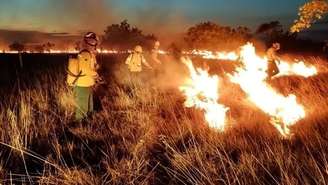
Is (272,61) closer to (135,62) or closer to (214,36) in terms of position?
(135,62)

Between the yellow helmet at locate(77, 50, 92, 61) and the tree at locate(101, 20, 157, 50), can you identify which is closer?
the yellow helmet at locate(77, 50, 92, 61)

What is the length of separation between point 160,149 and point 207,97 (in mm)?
1880

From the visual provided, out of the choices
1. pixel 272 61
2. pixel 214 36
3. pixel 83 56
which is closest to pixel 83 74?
pixel 83 56

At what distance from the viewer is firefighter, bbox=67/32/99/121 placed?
9562 millimetres

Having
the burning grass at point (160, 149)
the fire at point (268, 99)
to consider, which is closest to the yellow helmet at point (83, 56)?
the burning grass at point (160, 149)

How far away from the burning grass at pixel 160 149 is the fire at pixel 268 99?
292 mm

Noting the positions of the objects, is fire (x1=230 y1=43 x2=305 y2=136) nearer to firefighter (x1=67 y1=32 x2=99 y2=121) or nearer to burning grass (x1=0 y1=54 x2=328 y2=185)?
burning grass (x1=0 y1=54 x2=328 y2=185)

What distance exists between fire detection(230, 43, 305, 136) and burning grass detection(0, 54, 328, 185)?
292mm

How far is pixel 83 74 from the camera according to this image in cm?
967

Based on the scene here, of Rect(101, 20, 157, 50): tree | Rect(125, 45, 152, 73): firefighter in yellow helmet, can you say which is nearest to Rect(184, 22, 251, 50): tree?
Rect(101, 20, 157, 50): tree

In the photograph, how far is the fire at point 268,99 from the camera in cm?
731

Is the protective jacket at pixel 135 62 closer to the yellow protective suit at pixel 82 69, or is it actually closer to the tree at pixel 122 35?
the yellow protective suit at pixel 82 69

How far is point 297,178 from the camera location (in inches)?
215

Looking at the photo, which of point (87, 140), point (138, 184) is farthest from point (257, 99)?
point (138, 184)
